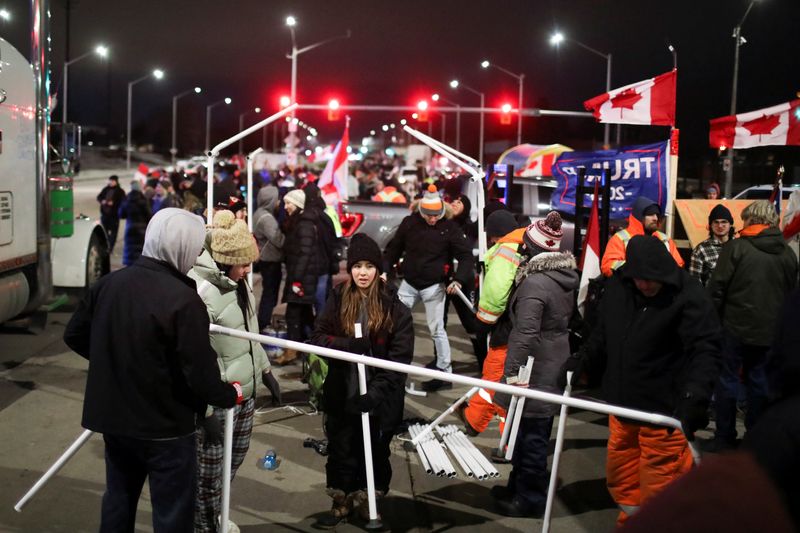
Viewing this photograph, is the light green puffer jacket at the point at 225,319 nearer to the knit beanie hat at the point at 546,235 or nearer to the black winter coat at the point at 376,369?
the black winter coat at the point at 376,369

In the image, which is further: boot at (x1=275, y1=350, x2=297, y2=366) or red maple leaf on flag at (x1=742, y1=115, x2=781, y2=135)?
red maple leaf on flag at (x1=742, y1=115, x2=781, y2=135)

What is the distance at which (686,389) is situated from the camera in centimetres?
478

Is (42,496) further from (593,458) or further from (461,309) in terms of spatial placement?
(461,309)

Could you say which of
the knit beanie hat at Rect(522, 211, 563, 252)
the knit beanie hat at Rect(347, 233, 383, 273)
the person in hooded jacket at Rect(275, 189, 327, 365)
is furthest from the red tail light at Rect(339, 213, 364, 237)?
the knit beanie hat at Rect(347, 233, 383, 273)

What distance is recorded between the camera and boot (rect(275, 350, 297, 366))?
10.1 meters

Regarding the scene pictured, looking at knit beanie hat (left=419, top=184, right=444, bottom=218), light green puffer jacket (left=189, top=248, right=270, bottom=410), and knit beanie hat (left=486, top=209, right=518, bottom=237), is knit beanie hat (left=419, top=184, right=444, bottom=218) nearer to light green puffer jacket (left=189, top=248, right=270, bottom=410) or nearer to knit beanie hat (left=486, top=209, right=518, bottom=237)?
knit beanie hat (left=486, top=209, right=518, bottom=237)

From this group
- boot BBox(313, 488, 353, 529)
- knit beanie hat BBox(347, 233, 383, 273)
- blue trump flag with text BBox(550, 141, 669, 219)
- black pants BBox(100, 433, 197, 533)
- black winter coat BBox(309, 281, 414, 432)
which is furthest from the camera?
blue trump flag with text BBox(550, 141, 669, 219)

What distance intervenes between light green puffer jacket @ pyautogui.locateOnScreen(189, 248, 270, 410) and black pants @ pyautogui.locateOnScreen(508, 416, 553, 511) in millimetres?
1880

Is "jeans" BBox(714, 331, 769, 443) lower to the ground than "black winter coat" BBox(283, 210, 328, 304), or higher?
lower

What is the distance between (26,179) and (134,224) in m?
5.84

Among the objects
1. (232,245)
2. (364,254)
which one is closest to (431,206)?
(364,254)

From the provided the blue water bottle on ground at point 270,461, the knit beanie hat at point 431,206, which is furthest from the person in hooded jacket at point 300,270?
the blue water bottle on ground at point 270,461

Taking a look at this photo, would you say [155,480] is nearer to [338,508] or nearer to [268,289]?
[338,508]

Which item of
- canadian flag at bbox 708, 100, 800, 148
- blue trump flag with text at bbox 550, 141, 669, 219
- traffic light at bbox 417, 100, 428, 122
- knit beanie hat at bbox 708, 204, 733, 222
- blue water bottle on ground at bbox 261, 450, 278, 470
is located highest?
traffic light at bbox 417, 100, 428, 122
